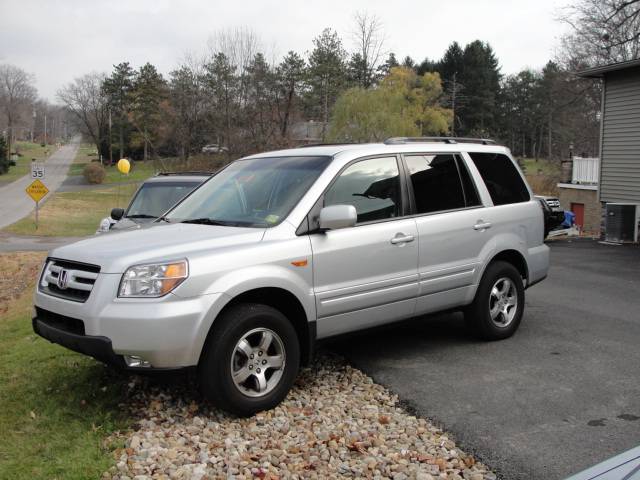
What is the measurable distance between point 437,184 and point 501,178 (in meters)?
1.03

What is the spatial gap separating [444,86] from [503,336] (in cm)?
7596

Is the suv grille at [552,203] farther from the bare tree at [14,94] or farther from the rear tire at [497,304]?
the bare tree at [14,94]

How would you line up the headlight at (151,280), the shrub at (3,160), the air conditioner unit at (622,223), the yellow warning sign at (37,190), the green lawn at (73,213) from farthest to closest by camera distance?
the shrub at (3,160) < the green lawn at (73,213) < the yellow warning sign at (37,190) < the air conditioner unit at (622,223) < the headlight at (151,280)

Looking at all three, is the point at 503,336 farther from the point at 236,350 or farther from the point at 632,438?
the point at 236,350

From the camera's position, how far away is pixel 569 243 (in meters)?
16.2

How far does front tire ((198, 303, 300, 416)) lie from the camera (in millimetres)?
4008

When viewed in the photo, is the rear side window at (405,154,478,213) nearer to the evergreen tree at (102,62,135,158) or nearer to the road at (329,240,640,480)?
the road at (329,240,640,480)

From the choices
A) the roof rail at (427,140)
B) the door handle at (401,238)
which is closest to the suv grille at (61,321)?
the door handle at (401,238)

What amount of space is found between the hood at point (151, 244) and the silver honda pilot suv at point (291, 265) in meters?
0.01

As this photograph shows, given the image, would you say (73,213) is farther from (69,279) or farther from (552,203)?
(69,279)

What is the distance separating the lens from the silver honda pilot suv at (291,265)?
3902 millimetres

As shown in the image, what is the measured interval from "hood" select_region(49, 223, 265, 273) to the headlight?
0.05 meters

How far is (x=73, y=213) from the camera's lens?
36406mm

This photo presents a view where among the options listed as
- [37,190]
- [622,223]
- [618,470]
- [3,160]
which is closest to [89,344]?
[618,470]
